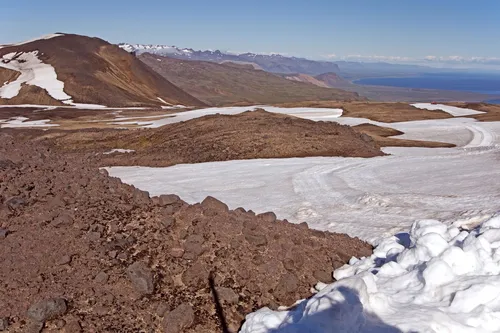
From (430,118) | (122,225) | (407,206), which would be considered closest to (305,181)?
(407,206)

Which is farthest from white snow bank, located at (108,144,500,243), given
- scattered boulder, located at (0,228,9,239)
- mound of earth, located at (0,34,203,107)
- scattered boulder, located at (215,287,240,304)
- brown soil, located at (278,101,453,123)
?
mound of earth, located at (0,34,203,107)

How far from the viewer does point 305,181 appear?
17234 millimetres

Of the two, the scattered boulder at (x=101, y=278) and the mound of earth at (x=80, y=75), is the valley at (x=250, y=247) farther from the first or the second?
the mound of earth at (x=80, y=75)

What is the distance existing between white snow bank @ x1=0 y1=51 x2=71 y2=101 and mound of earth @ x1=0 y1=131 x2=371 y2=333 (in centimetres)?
6071

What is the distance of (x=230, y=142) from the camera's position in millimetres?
24672

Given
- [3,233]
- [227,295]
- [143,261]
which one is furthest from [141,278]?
[3,233]

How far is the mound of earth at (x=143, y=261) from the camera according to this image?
23.0 feet

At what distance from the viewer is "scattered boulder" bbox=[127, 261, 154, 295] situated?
7520 mm

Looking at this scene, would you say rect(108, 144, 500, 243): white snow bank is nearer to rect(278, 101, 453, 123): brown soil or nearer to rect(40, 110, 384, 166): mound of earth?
rect(40, 110, 384, 166): mound of earth

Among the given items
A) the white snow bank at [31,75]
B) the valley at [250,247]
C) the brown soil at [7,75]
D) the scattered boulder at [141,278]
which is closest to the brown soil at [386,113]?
the valley at [250,247]

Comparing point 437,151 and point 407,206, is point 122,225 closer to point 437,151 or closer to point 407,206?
point 407,206

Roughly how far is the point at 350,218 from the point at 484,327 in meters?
6.46

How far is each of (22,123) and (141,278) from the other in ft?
135

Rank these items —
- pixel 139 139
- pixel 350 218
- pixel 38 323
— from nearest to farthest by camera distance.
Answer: pixel 38 323 < pixel 350 218 < pixel 139 139
